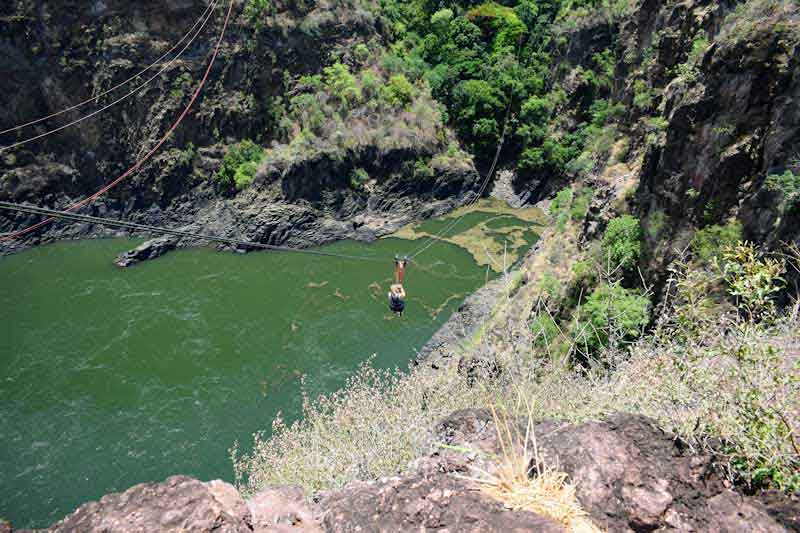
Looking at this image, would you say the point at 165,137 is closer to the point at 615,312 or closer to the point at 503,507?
the point at 615,312

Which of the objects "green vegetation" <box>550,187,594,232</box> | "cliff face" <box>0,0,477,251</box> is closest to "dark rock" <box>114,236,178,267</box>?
"cliff face" <box>0,0,477,251</box>

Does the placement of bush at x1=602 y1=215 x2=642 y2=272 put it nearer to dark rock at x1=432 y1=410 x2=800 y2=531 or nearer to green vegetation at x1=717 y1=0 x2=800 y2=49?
green vegetation at x1=717 y1=0 x2=800 y2=49

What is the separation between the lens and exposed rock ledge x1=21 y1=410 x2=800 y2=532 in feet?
11.3

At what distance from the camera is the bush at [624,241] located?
41.1ft

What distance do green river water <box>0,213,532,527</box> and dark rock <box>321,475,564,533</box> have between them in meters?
13.4

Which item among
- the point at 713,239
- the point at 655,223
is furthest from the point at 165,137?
the point at 713,239

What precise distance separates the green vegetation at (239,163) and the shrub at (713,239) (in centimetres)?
2760

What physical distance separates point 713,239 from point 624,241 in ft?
8.40

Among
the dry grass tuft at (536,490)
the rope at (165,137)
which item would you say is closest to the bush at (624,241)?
the dry grass tuft at (536,490)

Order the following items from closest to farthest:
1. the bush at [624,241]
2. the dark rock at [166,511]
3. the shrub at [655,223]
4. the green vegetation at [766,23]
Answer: the dark rock at [166,511] → the green vegetation at [766,23] → the shrub at [655,223] → the bush at [624,241]

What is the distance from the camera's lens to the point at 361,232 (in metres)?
31.9

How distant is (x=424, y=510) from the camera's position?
375cm

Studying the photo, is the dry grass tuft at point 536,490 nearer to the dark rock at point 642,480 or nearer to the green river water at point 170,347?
the dark rock at point 642,480

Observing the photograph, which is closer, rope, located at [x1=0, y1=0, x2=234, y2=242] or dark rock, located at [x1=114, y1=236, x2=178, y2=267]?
dark rock, located at [x1=114, y1=236, x2=178, y2=267]
